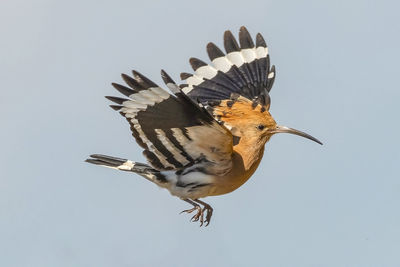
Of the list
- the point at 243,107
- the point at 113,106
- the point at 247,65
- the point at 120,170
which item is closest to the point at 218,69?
the point at 247,65

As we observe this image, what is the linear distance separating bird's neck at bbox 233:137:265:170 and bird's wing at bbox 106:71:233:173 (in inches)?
6.5

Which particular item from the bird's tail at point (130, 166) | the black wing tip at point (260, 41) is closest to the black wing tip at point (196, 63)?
the black wing tip at point (260, 41)

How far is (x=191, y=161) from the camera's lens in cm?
555

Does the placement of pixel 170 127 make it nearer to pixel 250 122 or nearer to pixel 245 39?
pixel 250 122

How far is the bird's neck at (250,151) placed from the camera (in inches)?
222

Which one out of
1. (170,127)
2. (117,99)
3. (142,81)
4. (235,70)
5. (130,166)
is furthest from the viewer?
(235,70)

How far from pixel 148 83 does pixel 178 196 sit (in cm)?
106

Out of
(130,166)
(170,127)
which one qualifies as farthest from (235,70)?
(170,127)

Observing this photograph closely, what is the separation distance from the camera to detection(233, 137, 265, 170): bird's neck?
564 cm

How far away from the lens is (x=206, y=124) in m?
5.11

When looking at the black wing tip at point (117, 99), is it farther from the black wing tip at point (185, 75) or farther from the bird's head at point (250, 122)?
the black wing tip at point (185, 75)

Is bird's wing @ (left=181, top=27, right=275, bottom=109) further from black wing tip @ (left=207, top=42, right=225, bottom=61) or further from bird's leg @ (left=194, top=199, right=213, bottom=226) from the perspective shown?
bird's leg @ (left=194, top=199, right=213, bottom=226)

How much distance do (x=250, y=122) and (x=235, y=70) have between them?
1095mm

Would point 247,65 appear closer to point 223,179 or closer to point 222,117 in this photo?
point 222,117
